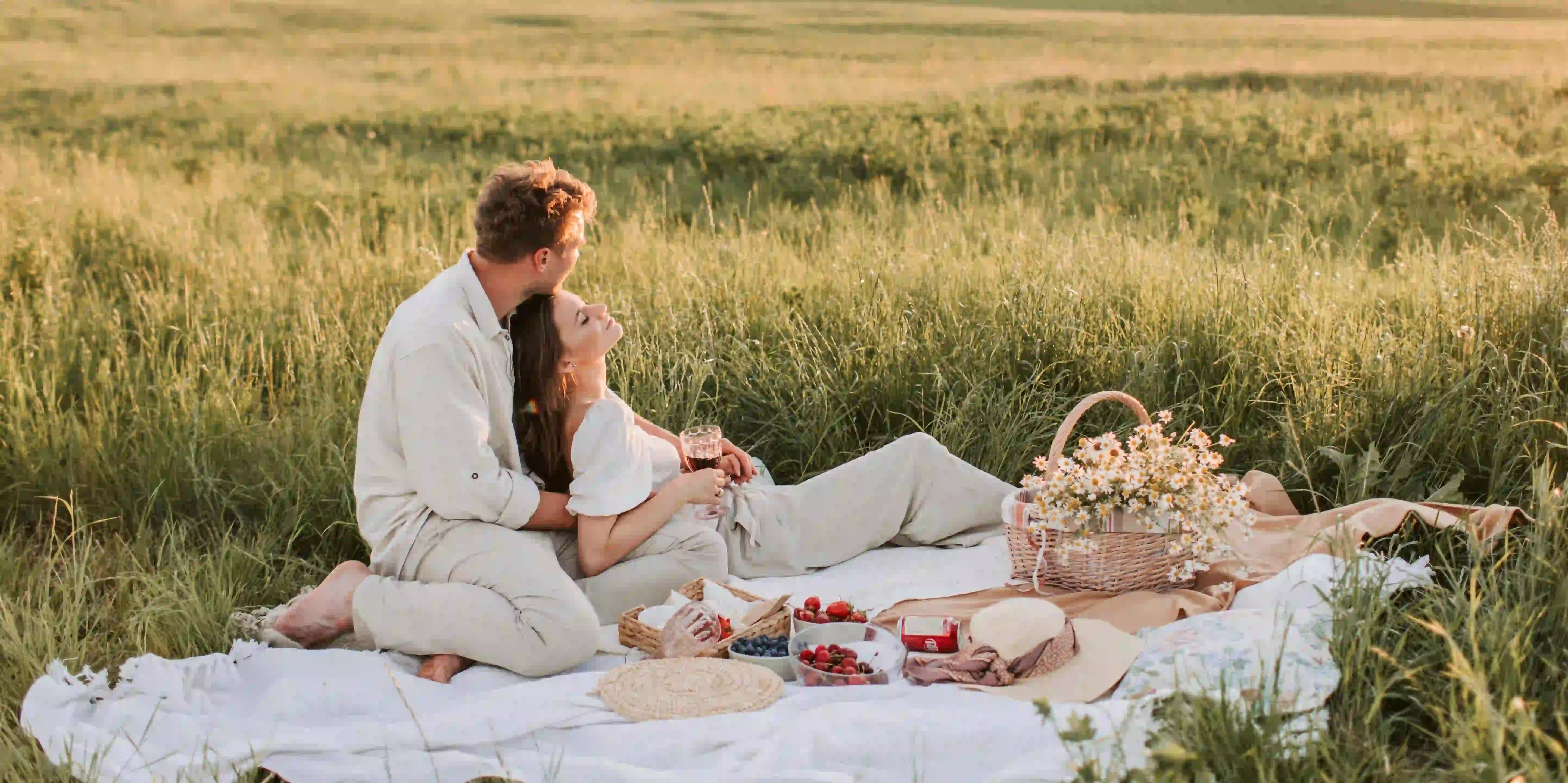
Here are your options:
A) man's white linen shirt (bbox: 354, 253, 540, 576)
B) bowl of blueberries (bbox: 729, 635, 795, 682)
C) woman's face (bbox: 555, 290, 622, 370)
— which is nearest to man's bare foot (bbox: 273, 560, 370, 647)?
man's white linen shirt (bbox: 354, 253, 540, 576)

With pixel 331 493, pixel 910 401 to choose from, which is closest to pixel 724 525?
pixel 910 401

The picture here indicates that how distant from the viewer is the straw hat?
378 cm

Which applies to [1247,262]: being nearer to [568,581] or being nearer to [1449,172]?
[568,581]

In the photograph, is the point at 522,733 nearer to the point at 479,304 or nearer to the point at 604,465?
the point at 604,465

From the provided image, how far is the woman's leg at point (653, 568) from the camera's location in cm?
466

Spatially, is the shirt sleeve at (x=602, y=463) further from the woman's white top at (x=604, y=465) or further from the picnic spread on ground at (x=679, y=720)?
the picnic spread on ground at (x=679, y=720)

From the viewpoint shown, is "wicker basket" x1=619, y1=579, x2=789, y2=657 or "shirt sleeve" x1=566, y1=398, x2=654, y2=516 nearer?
"wicker basket" x1=619, y1=579, x2=789, y2=657

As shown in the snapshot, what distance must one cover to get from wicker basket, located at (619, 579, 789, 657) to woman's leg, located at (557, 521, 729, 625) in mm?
229

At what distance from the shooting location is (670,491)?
4641 mm

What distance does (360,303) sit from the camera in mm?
7125

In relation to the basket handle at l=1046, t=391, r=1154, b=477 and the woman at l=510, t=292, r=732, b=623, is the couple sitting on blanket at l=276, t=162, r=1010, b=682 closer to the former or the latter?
the woman at l=510, t=292, r=732, b=623

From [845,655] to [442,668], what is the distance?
1253mm

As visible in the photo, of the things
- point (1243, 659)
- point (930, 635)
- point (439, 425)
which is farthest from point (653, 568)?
point (1243, 659)

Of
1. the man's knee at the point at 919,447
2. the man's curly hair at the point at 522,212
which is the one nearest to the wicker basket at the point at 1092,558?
the man's knee at the point at 919,447
